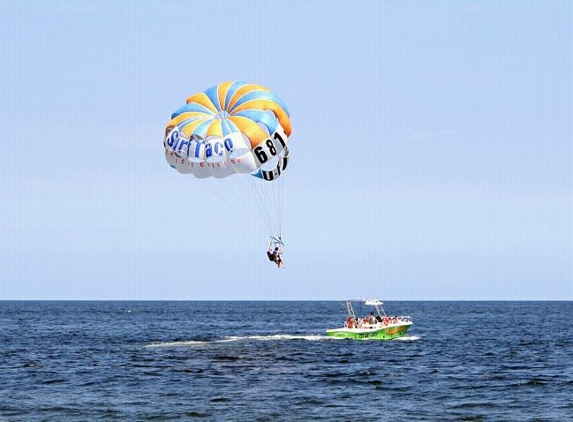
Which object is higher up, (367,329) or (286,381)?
(367,329)

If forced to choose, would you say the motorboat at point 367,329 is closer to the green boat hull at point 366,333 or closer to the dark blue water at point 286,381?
the green boat hull at point 366,333

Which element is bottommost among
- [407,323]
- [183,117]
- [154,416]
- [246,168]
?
[154,416]

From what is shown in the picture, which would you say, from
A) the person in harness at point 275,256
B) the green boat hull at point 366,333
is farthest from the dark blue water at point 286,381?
the person in harness at point 275,256

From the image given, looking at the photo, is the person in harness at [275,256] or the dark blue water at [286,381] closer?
the dark blue water at [286,381]

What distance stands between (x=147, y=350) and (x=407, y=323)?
69.9 feet

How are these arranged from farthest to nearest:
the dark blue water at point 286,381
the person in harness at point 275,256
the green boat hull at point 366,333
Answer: the green boat hull at point 366,333
the person in harness at point 275,256
the dark blue water at point 286,381

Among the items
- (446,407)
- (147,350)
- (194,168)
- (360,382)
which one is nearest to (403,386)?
(360,382)

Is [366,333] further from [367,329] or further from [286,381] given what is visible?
[286,381]

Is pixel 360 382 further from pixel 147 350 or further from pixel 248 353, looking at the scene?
pixel 147 350

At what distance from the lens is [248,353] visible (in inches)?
2308


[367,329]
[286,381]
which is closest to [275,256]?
[286,381]

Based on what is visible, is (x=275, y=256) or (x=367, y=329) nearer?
(x=275, y=256)

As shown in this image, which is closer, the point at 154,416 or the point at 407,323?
the point at 154,416

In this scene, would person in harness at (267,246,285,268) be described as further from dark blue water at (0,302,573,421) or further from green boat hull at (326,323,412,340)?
green boat hull at (326,323,412,340)
